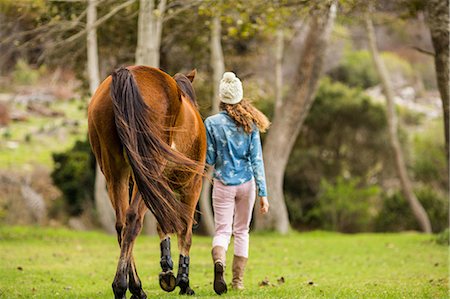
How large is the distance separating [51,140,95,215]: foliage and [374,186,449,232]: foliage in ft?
29.4

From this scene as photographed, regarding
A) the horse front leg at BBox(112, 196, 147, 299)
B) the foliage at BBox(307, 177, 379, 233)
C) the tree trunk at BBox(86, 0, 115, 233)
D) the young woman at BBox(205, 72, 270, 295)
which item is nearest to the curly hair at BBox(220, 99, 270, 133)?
the young woman at BBox(205, 72, 270, 295)

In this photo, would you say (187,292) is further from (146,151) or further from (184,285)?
(146,151)

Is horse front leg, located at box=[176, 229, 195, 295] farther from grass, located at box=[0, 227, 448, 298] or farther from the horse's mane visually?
the horse's mane

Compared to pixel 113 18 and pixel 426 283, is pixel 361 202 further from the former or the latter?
pixel 426 283

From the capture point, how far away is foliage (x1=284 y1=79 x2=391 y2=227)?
978 inches

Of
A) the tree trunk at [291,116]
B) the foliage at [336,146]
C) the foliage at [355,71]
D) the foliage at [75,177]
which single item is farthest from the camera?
the foliage at [355,71]

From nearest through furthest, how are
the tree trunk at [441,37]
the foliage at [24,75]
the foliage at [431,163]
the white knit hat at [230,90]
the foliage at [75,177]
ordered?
the white knit hat at [230,90]
the tree trunk at [441,37]
the foliage at [75,177]
the foliage at [431,163]
the foliage at [24,75]

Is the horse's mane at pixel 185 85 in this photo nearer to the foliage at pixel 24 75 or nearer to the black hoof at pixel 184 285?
the black hoof at pixel 184 285

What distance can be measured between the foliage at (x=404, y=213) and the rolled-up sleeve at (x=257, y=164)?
55.5ft

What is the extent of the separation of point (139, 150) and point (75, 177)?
17235 mm

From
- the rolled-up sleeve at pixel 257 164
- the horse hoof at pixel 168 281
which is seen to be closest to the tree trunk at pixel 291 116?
the rolled-up sleeve at pixel 257 164

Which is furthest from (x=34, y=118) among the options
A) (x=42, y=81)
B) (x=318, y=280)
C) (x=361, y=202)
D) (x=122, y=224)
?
(x=122, y=224)

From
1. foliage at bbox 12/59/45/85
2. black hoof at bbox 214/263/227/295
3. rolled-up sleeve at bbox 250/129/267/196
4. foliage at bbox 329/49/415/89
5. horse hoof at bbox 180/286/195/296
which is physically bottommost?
horse hoof at bbox 180/286/195/296

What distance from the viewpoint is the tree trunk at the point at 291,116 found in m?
19.5
